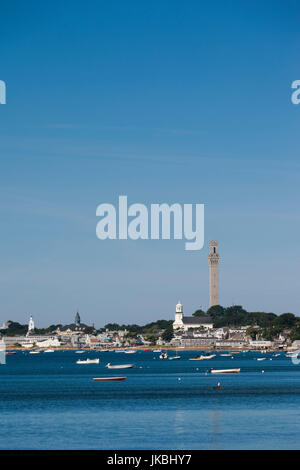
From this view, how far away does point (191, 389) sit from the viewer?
99.4 m

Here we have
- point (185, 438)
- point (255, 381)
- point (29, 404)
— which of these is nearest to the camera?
point (185, 438)

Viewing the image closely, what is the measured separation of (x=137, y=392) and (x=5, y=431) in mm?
40639

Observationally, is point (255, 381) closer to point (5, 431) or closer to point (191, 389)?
point (191, 389)

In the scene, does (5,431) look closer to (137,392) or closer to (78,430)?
(78,430)

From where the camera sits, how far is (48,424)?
6125 cm

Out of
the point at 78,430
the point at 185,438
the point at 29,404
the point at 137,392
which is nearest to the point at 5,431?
the point at 78,430
